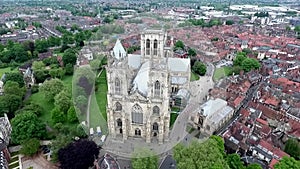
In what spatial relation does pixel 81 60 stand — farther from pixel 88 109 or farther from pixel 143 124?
pixel 143 124

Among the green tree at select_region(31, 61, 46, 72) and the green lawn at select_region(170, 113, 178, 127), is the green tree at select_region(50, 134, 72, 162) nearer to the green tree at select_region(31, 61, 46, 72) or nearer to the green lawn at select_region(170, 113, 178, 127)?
the green lawn at select_region(170, 113, 178, 127)

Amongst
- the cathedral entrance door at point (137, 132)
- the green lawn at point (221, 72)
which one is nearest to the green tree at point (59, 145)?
the cathedral entrance door at point (137, 132)

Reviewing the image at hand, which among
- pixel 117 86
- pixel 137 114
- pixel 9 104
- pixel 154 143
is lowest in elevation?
pixel 154 143

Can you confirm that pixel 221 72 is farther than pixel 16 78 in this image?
Yes

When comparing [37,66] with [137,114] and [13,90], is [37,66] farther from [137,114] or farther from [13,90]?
[137,114]

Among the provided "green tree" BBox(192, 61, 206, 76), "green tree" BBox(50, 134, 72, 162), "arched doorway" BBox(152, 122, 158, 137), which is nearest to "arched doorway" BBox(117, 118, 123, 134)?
"arched doorway" BBox(152, 122, 158, 137)

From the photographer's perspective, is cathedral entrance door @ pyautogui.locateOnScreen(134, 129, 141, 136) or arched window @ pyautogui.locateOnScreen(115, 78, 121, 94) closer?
arched window @ pyautogui.locateOnScreen(115, 78, 121, 94)

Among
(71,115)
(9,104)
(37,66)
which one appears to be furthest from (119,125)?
(37,66)
